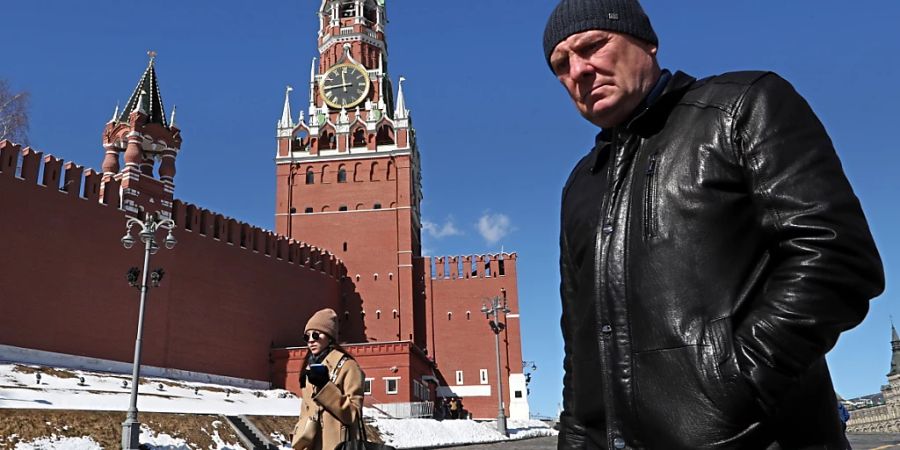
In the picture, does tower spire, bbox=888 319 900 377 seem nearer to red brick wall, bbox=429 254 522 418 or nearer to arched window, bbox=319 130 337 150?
red brick wall, bbox=429 254 522 418

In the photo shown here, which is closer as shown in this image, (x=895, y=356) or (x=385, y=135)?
(x=385, y=135)

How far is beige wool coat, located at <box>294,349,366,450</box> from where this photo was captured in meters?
3.87

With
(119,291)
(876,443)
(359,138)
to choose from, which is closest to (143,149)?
(119,291)

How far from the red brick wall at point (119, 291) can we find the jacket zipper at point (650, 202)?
21617 mm

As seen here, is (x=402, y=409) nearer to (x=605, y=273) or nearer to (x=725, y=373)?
(x=605, y=273)

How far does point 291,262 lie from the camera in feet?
109

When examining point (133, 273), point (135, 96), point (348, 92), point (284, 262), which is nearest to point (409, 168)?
point (348, 92)

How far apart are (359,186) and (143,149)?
14.3 m

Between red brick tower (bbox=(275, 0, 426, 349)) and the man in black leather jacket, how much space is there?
35059 millimetres

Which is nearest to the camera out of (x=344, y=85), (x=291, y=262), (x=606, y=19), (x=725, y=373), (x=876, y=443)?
(x=725, y=373)

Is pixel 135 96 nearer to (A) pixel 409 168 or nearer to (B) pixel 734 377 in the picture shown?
(A) pixel 409 168

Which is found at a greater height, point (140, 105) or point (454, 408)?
point (140, 105)

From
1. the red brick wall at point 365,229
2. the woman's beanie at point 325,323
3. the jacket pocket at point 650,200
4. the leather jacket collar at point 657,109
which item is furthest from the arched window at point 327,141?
the jacket pocket at point 650,200

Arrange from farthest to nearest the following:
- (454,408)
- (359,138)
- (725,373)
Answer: (359,138) → (454,408) → (725,373)
